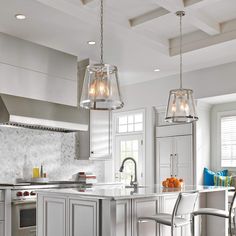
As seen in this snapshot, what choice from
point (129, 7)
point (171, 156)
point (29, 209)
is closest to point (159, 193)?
point (29, 209)

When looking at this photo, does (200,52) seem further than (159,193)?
Yes

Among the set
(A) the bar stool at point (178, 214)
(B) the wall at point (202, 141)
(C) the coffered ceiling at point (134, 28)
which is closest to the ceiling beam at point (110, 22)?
(C) the coffered ceiling at point (134, 28)

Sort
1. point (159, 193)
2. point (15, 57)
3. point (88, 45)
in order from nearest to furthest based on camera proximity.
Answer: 1. point (159, 193)
2. point (15, 57)
3. point (88, 45)

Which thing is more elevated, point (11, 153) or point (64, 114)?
point (64, 114)

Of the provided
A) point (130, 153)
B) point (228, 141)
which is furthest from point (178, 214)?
point (130, 153)

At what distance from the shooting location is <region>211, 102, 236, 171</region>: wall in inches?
272

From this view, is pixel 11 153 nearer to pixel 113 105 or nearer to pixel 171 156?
pixel 113 105

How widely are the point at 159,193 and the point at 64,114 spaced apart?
2.44 meters

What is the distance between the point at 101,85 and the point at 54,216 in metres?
1.35

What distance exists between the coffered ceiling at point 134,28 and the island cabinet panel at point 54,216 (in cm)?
203

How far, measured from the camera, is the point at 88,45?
17.7ft

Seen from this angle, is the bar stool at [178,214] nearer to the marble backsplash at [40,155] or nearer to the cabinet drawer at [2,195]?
the cabinet drawer at [2,195]

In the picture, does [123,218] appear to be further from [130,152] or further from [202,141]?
[130,152]

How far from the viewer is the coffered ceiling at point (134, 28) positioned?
4.28 metres
